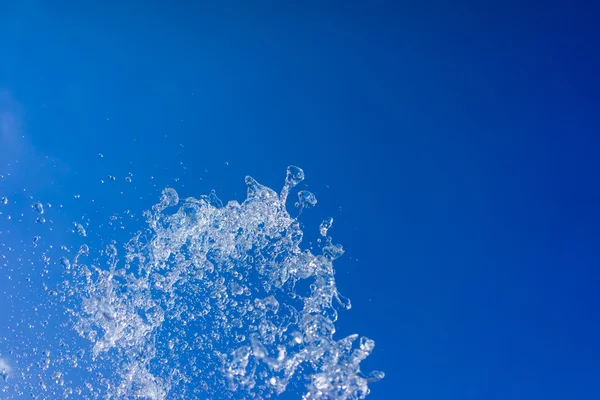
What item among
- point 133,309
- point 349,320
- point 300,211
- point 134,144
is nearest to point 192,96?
point 134,144

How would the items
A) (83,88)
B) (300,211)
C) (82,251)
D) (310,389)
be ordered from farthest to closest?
(83,88) → (82,251) → (300,211) → (310,389)

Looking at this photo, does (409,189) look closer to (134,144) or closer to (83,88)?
(134,144)

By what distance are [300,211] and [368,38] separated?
948 mm

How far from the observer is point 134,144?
285cm

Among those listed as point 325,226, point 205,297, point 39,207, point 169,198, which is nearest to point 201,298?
point 205,297

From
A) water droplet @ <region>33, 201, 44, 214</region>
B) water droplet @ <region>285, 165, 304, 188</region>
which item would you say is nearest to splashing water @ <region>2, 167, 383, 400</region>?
water droplet @ <region>285, 165, 304, 188</region>

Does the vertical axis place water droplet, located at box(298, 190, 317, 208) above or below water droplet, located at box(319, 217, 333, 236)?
above

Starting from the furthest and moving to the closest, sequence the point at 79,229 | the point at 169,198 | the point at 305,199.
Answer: the point at 79,229 < the point at 169,198 < the point at 305,199

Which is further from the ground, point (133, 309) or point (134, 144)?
point (134, 144)

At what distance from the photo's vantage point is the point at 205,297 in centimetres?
260

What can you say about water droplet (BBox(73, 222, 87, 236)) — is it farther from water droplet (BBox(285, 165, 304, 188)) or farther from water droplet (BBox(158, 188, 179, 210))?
water droplet (BBox(285, 165, 304, 188))

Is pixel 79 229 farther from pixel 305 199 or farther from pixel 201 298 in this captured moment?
pixel 305 199

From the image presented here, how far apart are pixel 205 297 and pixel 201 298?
2 centimetres

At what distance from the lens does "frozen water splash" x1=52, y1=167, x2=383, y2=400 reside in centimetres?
249
